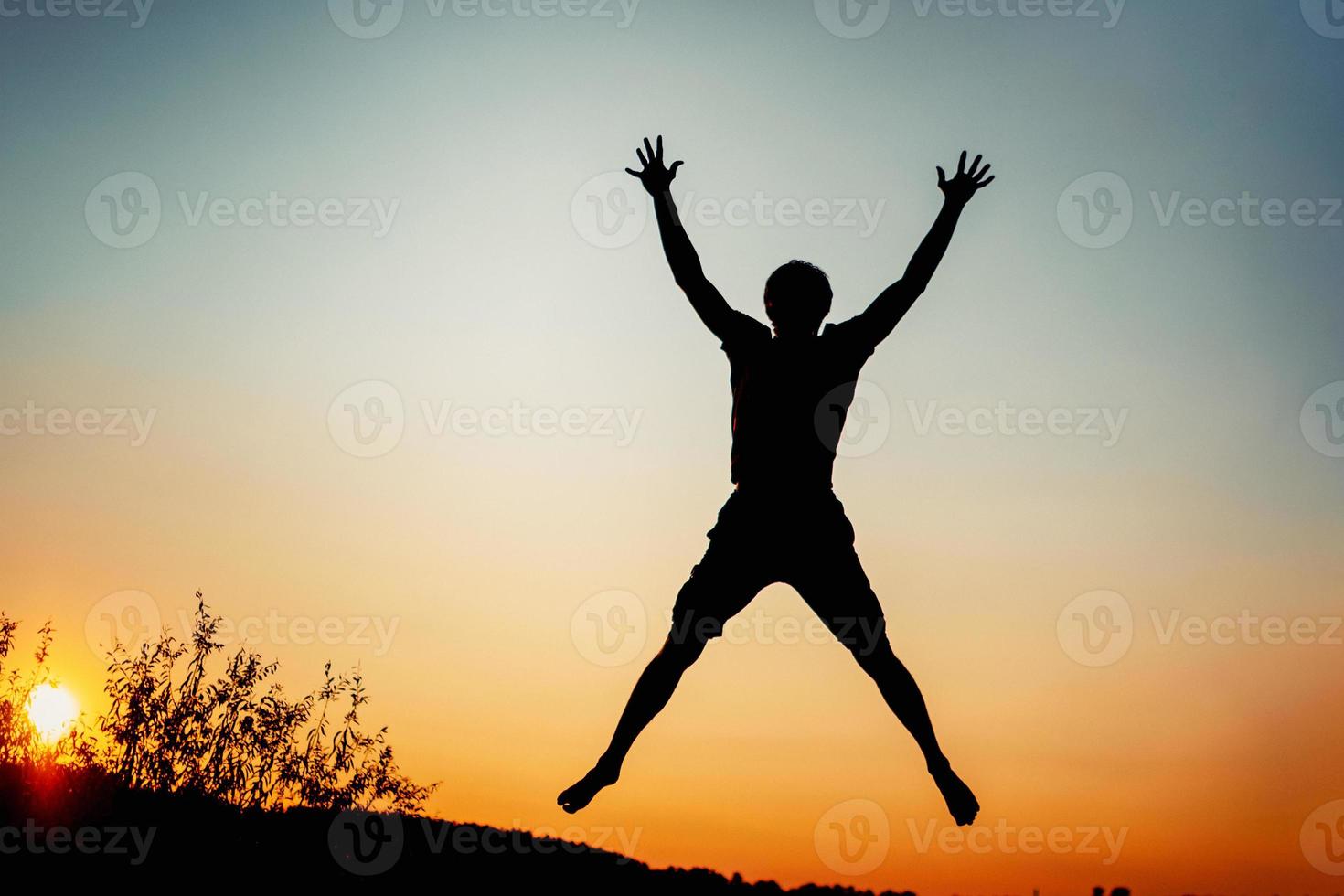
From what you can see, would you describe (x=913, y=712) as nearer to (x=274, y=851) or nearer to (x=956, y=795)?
(x=956, y=795)

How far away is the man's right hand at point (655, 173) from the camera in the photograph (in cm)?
505

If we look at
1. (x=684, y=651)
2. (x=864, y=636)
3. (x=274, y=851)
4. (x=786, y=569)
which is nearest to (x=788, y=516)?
(x=786, y=569)

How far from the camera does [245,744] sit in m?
8.59

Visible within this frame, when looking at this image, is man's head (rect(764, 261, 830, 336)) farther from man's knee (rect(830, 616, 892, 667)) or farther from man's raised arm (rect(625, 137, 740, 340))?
man's knee (rect(830, 616, 892, 667))

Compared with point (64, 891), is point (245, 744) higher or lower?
higher

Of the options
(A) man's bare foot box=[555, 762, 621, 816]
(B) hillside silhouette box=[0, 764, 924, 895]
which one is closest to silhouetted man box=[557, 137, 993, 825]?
(A) man's bare foot box=[555, 762, 621, 816]

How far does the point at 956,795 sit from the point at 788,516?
5.24 ft

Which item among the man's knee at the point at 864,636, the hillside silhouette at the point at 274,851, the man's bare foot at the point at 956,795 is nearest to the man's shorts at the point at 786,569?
the man's knee at the point at 864,636

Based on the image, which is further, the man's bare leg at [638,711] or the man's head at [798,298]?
the man's head at [798,298]

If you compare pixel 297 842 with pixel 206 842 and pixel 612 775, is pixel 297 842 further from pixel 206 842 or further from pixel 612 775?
pixel 612 775

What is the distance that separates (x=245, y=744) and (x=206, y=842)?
2.89 meters

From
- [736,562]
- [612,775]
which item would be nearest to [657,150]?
[736,562]

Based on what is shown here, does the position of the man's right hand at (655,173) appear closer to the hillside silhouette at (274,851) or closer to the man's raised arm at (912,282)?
the man's raised arm at (912,282)

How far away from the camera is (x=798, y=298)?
16.2 ft
